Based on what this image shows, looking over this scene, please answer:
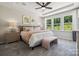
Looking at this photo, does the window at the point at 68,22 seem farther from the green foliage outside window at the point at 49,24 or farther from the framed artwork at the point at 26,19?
the framed artwork at the point at 26,19

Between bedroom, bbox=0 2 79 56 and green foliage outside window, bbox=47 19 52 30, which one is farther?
green foliage outside window, bbox=47 19 52 30

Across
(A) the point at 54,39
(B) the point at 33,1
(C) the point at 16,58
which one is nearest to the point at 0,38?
(C) the point at 16,58

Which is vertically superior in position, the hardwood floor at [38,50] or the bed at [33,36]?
A: the bed at [33,36]

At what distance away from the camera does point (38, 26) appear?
1.65 meters

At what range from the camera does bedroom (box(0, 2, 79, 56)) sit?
151cm

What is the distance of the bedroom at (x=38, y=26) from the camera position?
151cm

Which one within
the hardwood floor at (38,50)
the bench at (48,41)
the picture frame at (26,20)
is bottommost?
the hardwood floor at (38,50)

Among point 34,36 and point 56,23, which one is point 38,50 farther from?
point 56,23

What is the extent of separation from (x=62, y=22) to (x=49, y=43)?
0.51 metres

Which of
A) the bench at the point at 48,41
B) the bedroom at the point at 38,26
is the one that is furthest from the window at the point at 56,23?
the bench at the point at 48,41

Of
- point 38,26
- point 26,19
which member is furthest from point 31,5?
point 38,26

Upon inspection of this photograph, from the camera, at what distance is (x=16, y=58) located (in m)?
1.52

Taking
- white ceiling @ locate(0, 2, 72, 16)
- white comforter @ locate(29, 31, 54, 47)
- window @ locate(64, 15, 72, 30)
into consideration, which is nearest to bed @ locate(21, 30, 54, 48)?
white comforter @ locate(29, 31, 54, 47)

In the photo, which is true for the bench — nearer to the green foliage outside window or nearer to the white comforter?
the white comforter
